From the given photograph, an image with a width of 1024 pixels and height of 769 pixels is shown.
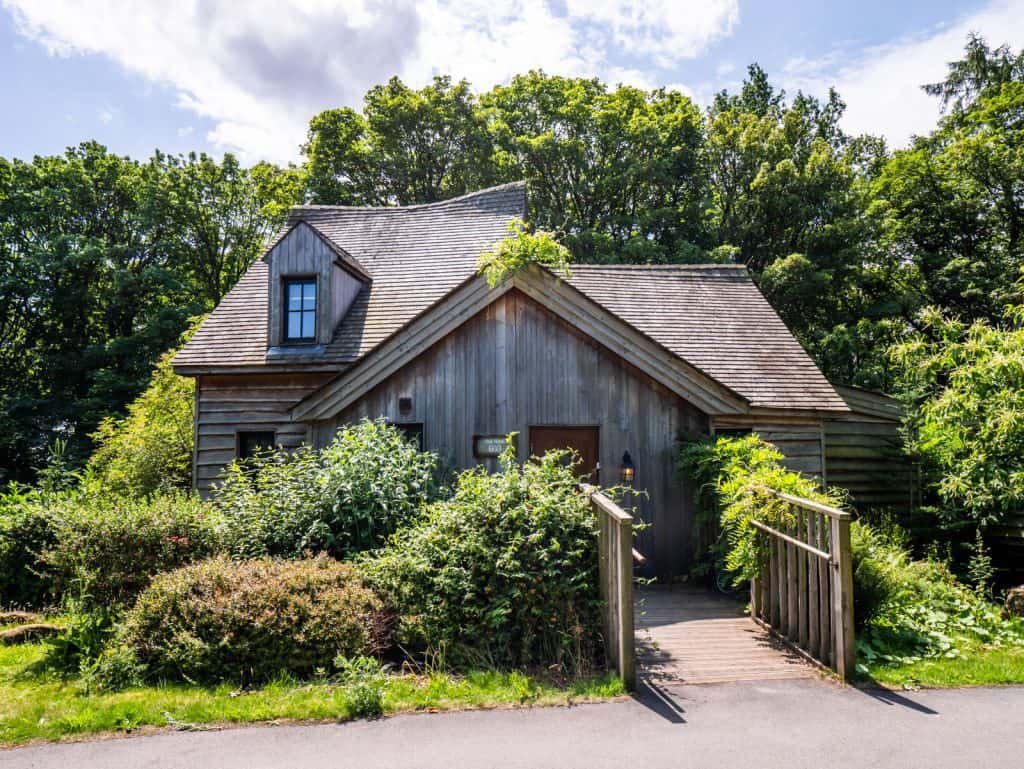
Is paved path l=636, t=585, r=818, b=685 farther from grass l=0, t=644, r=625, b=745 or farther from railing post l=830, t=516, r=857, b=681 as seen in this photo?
grass l=0, t=644, r=625, b=745

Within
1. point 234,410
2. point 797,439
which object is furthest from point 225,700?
point 797,439

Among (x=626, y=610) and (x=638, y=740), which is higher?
(x=626, y=610)

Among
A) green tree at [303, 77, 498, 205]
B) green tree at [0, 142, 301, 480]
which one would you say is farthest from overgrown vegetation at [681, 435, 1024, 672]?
green tree at [0, 142, 301, 480]

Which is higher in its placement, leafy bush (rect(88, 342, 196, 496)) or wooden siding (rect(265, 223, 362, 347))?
wooden siding (rect(265, 223, 362, 347))

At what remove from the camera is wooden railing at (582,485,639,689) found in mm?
5477

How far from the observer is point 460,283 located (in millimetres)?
10266

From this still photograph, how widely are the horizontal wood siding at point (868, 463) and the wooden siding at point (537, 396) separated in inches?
200

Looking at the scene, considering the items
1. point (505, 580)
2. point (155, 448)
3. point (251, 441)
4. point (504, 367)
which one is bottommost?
point (505, 580)

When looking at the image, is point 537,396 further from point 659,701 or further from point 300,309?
point 659,701

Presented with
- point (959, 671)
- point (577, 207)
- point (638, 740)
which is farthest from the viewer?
point (577, 207)

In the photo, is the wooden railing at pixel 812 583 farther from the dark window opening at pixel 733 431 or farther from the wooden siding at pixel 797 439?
the wooden siding at pixel 797 439

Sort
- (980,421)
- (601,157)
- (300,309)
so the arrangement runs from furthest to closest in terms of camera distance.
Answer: (601,157) < (300,309) < (980,421)

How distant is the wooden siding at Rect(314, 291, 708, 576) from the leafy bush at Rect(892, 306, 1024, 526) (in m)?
3.61

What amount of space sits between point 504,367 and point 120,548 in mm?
5719
